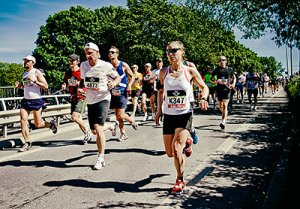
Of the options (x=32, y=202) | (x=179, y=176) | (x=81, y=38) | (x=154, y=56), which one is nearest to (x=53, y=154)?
(x=32, y=202)

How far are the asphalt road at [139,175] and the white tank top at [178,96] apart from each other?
1.05 meters

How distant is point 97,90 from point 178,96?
5.99 ft

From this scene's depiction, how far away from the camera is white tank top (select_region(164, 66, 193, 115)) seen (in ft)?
14.4

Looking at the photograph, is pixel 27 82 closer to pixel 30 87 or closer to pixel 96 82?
pixel 30 87

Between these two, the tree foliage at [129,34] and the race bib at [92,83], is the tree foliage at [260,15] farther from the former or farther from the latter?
the race bib at [92,83]

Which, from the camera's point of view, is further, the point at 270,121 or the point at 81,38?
the point at 81,38

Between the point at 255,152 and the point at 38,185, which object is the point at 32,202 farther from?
the point at 255,152

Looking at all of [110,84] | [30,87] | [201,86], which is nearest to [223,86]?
[110,84]

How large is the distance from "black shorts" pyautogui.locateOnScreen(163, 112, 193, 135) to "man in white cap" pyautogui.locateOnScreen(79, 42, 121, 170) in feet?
5.27

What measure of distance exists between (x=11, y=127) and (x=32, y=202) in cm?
811

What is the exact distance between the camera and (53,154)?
688 cm

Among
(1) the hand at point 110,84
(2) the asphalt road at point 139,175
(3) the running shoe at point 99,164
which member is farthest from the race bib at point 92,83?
(2) the asphalt road at point 139,175

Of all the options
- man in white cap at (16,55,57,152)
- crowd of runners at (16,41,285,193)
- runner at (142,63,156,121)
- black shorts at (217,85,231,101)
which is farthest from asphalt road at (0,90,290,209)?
runner at (142,63,156,121)

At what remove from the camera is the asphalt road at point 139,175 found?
13.3ft
